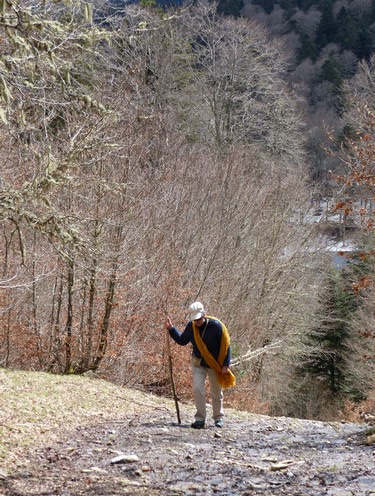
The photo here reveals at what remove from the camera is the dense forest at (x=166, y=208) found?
7781mm

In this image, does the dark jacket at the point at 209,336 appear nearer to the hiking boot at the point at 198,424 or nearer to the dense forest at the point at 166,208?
the hiking boot at the point at 198,424

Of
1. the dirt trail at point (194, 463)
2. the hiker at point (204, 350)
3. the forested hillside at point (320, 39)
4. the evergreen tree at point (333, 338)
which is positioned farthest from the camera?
the forested hillside at point (320, 39)

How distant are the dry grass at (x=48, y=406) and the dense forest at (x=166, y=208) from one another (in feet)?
5.50

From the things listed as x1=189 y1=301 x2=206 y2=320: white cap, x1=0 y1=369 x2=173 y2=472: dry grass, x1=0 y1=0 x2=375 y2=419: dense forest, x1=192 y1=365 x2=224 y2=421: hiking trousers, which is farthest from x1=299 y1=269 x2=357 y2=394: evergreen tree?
x1=189 y1=301 x2=206 y2=320: white cap

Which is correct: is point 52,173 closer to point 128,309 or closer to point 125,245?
point 125,245

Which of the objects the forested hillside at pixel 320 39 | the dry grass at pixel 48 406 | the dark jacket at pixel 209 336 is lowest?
the dry grass at pixel 48 406

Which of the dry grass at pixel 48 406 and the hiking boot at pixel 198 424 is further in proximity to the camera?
the hiking boot at pixel 198 424

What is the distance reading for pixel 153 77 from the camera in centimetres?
2842

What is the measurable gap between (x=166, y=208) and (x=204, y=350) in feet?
30.3

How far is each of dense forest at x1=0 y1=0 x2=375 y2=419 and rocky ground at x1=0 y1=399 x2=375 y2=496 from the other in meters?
2.34

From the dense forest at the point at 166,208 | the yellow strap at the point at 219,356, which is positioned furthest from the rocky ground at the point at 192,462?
the dense forest at the point at 166,208

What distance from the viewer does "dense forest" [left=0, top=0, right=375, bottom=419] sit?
7.78 metres

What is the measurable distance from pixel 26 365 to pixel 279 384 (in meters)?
14.2

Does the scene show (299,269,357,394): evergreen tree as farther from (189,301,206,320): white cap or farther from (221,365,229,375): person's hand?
(189,301,206,320): white cap
